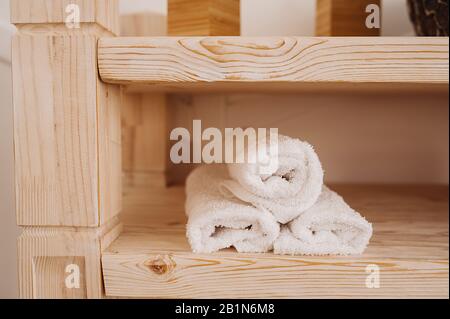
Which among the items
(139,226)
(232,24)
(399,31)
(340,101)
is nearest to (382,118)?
(340,101)

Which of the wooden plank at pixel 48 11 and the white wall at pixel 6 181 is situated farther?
the white wall at pixel 6 181

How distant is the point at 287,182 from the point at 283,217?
0.04 metres

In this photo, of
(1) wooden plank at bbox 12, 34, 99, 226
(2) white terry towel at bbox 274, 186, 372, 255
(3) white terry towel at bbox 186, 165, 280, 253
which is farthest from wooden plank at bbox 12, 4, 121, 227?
(2) white terry towel at bbox 274, 186, 372, 255

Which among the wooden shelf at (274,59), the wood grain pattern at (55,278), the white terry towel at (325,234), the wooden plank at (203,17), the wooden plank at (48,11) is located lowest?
the wood grain pattern at (55,278)

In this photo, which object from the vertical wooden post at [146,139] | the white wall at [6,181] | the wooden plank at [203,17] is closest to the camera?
the wooden plank at [203,17]

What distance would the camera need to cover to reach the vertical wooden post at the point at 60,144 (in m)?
0.46

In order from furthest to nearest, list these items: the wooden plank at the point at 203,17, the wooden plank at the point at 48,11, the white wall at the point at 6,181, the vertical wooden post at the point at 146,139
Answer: the vertical wooden post at the point at 146,139 < the white wall at the point at 6,181 < the wooden plank at the point at 203,17 < the wooden plank at the point at 48,11

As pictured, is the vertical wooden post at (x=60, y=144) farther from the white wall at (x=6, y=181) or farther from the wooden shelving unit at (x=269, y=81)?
the white wall at (x=6, y=181)

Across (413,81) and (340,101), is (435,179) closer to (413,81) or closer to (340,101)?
(340,101)

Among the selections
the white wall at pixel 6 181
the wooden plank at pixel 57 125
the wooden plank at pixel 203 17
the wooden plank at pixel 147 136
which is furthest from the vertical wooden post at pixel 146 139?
the wooden plank at pixel 57 125

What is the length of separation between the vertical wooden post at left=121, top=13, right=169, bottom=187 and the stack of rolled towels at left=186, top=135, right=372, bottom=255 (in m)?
0.52

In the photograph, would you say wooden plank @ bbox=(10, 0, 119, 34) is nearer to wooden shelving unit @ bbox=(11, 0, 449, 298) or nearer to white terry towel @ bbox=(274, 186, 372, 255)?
wooden shelving unit @ bbox=(11, 0, 449, 298)

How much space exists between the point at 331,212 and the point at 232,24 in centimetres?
29

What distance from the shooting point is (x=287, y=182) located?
0.48 metres
